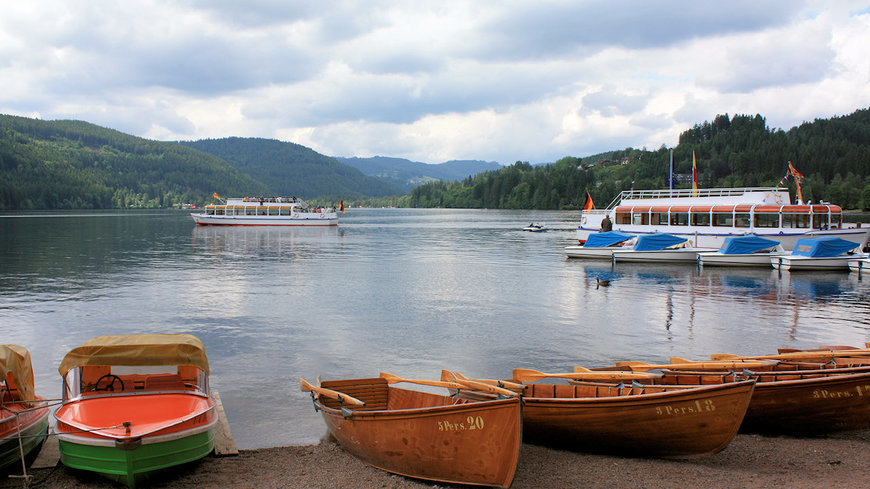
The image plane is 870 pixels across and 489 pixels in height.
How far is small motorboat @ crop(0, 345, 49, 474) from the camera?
10664 mm

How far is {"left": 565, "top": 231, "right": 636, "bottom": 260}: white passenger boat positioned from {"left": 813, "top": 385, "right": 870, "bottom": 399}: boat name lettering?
40451mm

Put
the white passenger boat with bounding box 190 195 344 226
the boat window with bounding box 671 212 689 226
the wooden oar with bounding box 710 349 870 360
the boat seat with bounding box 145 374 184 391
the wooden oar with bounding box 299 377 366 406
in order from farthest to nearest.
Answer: the white passenger boat with bounding box 190 195 344 226, the boat window with bounding box 671 212 689 226, the wooden oar with bounding box 710 349 870 360, the boat seat with bounding box 145 374 184 391, the wooden oar with bounding box 299 377 366 406

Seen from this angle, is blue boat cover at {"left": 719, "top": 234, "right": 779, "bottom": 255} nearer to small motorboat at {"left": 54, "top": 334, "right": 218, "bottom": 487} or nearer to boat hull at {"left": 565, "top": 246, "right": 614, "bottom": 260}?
boat hull at {"left": 565, "top": 246, "right": 614, "bottom": 260}

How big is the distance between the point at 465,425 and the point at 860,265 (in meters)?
43.8

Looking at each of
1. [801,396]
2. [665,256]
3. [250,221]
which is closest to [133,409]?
[801,396]

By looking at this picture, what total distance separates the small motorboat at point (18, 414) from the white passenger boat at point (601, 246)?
45966 millimetres

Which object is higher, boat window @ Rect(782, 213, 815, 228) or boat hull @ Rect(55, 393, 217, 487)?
boat window @ Rect(782, 213, 815, 228)

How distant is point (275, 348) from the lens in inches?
809

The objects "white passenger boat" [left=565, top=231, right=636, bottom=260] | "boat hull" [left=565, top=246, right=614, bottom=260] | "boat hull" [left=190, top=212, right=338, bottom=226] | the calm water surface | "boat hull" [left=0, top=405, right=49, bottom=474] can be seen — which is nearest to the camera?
"boat hull" [left=0, top=405, right=49, bottom=474]

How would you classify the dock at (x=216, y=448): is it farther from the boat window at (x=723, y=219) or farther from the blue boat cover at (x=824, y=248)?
the boat window at (x=723, y=219)

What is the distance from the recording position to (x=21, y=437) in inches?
428

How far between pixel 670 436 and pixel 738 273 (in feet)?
123

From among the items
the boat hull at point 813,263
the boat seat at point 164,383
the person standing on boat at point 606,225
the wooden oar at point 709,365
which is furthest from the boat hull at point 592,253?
the boat seat at point 164,383

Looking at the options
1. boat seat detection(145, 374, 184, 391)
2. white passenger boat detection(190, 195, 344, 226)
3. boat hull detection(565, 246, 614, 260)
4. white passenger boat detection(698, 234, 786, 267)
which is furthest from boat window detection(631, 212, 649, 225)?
white passenger boat detection(190, 195, 344, 226)
